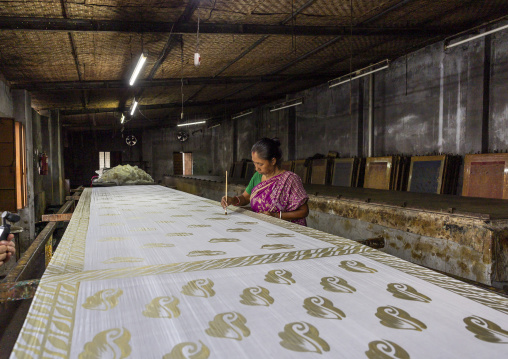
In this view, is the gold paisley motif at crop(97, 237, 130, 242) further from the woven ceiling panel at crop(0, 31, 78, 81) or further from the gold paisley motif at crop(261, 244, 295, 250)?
the woven ceiling panel at crop(0, 31, 78, 81)

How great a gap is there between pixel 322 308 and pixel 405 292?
30 cm

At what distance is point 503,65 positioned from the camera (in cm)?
536

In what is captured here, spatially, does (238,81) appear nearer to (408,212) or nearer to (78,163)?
(408,212)

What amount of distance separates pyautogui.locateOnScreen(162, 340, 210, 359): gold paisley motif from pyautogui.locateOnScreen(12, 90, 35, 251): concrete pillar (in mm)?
8300

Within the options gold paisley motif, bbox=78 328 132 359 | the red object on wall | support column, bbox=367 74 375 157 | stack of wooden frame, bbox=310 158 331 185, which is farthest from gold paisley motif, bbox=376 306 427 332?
the red object on wall

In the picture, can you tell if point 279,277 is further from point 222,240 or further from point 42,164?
point 42,164

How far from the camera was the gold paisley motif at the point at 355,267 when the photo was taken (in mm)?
1183

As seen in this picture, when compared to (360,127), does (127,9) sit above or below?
above

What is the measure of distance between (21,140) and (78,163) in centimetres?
1454

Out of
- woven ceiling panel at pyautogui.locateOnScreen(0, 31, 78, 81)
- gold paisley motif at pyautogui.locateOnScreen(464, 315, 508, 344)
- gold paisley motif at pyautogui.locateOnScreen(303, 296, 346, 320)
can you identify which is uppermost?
woven ceiling panel at pyautogui.locateOnScreen(0, 31, 78, 81)

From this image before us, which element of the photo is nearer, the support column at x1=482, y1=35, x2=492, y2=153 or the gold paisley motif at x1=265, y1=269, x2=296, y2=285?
the gold paisley motif at x1=265, y1=269, x2=296, y2=285

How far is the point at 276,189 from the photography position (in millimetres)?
2973

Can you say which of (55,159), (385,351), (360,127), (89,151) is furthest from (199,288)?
(89,151)

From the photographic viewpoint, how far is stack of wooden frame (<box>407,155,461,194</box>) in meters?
5.91
